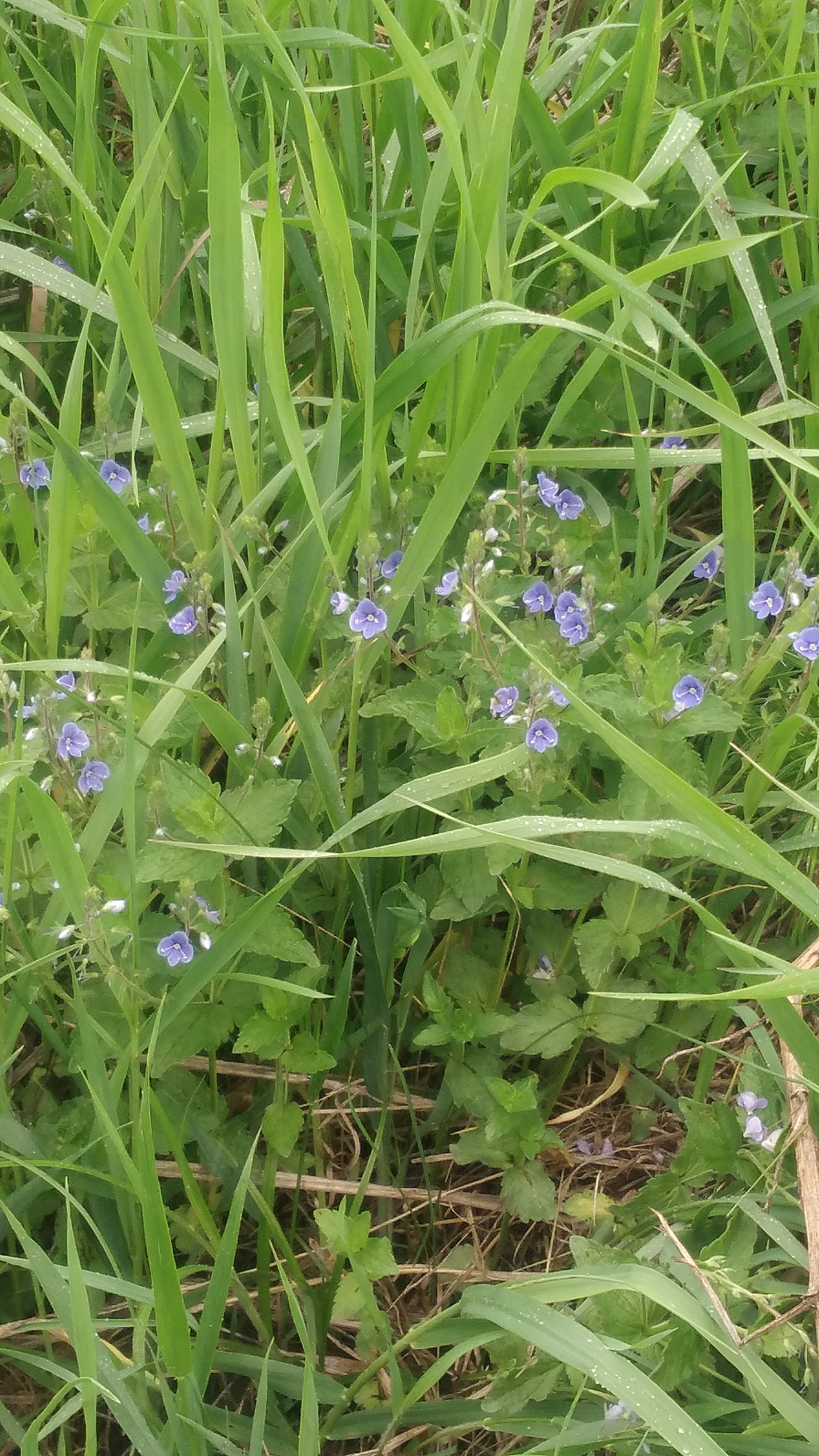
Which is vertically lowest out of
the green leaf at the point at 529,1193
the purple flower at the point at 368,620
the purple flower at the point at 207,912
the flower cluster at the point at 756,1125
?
the green leaf at the point at 529,1193

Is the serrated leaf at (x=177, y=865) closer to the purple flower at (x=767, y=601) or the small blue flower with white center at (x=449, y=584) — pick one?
the small blue flower with white center at (x=449, y=584)

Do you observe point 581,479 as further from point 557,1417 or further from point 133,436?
point 557,1417

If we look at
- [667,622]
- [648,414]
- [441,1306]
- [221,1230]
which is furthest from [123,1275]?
[648,414]

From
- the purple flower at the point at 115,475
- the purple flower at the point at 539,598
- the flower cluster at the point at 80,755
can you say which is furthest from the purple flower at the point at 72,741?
the purple flower at the point at 539,598

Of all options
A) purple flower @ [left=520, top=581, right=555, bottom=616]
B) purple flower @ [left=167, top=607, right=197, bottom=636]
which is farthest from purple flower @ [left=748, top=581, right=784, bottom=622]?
purple flower @ [left=167, top=607, right=197, bottom=636]

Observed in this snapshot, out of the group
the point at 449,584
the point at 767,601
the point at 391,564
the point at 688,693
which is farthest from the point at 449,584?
the point at 767,601

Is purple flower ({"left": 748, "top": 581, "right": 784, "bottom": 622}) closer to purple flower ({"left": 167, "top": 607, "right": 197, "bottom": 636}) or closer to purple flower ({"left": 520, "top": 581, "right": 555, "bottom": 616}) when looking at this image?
purple flower ({"left": 520, "top": 581, "right": 555, "bottom": 616})
